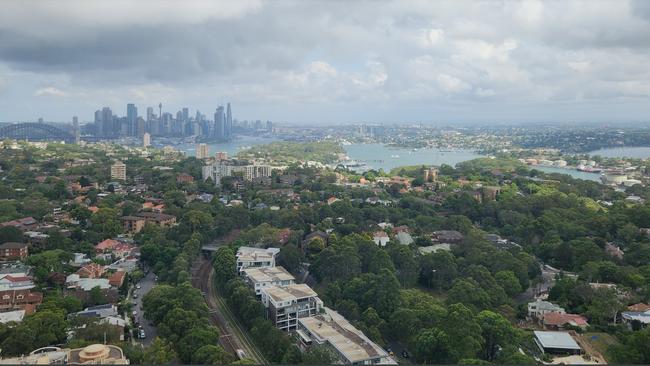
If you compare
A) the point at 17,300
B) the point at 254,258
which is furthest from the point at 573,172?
the point at 17,300

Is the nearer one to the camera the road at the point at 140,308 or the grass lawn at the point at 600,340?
the grass lawn at the point at 600,340

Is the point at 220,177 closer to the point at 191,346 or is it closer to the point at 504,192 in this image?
the point at 504,192

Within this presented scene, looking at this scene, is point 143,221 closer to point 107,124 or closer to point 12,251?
point 12,251

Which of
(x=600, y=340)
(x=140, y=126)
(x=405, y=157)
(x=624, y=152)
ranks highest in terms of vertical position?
(x=140, y=126)

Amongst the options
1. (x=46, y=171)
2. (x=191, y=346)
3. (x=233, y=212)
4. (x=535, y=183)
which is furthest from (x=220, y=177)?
(x=191, y=346)

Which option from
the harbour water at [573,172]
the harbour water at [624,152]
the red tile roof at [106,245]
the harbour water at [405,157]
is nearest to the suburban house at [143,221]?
the red tile roof at [106,245]

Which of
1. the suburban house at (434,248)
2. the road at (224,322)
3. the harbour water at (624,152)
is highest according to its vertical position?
the harbour water at (624,152)

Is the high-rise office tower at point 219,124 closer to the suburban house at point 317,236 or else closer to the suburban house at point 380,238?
the suburban house at point 317,236
